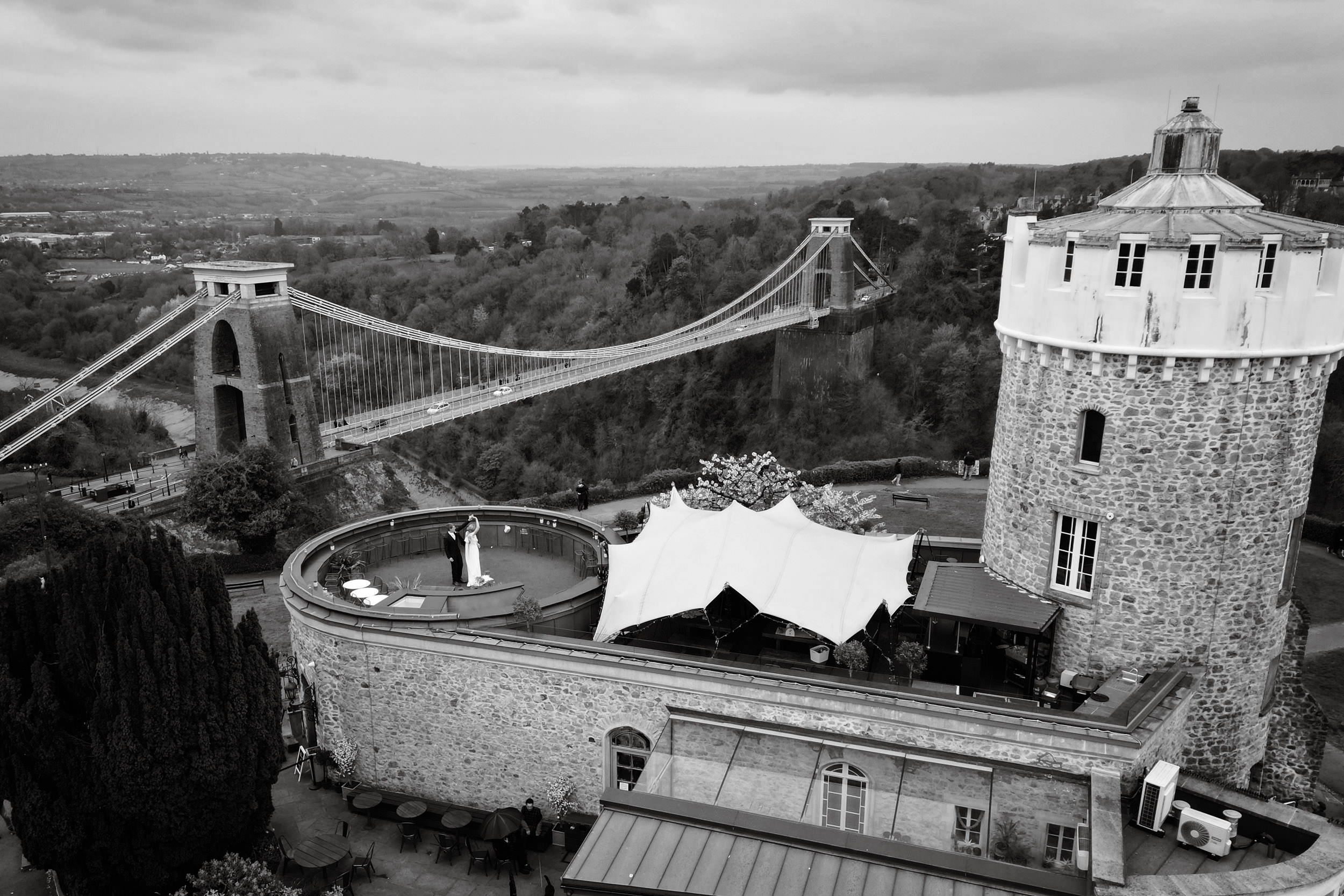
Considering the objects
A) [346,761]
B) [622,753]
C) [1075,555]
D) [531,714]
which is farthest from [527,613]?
[1075,555]

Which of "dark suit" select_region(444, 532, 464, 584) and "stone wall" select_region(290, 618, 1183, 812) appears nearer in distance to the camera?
"stone wall" select_region(290, 618, 1183, 812)

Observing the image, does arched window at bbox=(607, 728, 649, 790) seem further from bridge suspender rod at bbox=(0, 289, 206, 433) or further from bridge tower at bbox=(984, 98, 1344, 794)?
bridge suspender rod at bbox=(0, 289, 206, 433)

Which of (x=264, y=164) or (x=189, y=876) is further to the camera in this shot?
(x=264, y=164)

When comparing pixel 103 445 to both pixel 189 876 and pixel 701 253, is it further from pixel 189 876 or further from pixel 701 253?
pixel 701 253

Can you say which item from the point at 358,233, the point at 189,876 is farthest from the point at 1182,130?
the point at 358,233

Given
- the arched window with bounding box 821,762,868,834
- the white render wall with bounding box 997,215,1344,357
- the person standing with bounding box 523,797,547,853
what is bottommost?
the person standing with bounding box 523,797,547,853

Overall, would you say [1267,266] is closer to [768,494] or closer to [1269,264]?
[1269,264]

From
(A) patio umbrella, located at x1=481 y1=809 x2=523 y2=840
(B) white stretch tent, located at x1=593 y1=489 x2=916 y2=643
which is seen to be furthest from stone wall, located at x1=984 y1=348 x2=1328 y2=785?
(A) patio umbrella, located at x1=481 y1=809 x2=523 y2=840
